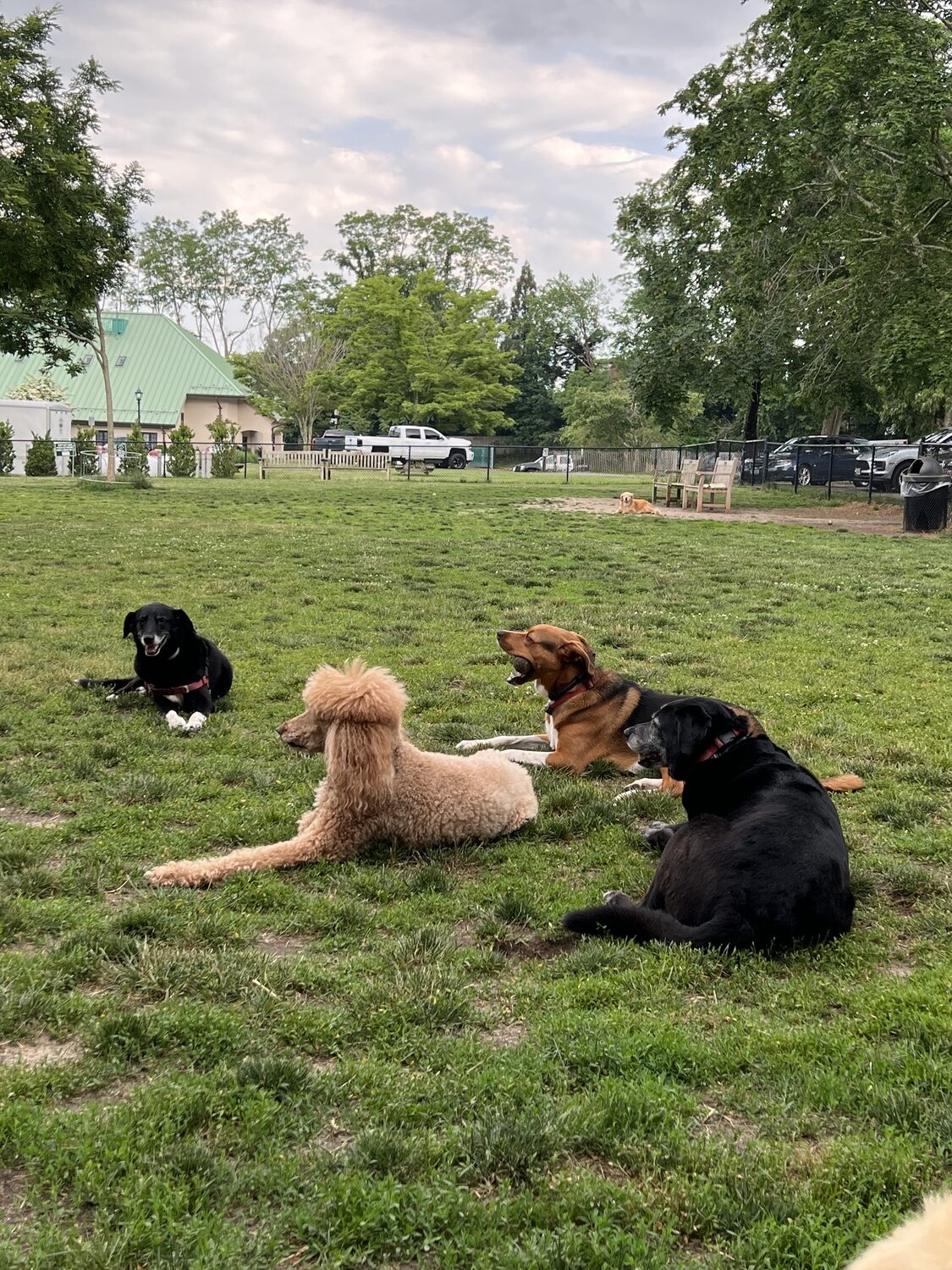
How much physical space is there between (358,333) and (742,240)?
39.0m

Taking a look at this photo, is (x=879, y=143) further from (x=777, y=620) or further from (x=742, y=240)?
(x=777, y=620)

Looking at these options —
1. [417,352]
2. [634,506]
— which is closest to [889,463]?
[634,506]

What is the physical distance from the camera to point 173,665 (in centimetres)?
620

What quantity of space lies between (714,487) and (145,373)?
46749 millimetres

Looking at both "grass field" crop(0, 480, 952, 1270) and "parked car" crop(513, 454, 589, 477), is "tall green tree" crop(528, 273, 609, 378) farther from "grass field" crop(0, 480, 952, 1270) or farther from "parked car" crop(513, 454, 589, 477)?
"grass field" crop(0, 480, 952, 1270)

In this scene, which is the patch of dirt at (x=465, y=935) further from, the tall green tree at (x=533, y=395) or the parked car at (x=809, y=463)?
the tall green tree at (x=533, y=395)

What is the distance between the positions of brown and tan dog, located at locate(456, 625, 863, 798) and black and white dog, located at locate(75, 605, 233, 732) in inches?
76.3

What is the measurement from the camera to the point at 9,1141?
2.23 m

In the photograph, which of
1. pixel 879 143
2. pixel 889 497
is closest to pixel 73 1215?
pixel 879 143

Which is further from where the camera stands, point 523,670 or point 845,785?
point 523,670

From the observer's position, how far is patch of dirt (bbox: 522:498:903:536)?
20.7m

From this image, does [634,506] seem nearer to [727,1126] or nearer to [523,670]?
[523,670]

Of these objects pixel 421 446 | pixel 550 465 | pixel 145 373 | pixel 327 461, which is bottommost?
pixel 327 461

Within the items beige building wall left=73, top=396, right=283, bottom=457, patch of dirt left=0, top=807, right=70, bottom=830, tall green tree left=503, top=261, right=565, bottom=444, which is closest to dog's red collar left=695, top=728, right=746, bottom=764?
patch of dirt left=0, top=807, right=70, bottom=830
